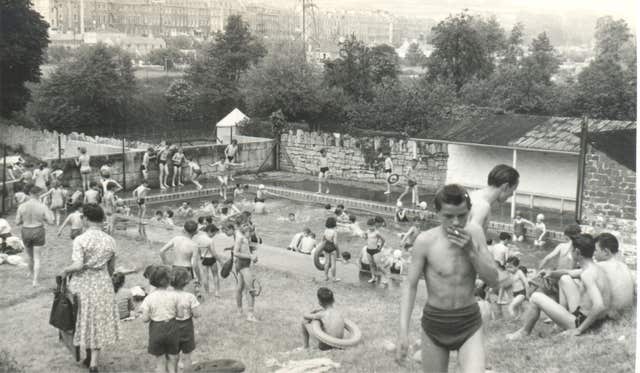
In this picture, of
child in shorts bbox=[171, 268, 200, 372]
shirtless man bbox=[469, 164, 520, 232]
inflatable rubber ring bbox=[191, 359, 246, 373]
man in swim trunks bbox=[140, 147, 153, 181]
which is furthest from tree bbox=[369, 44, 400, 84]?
shirtless man bbox=[469, 164, 520, 232]

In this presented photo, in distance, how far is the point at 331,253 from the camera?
1315cm

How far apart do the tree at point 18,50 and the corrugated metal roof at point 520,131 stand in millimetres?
22937

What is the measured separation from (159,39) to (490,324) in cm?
9365

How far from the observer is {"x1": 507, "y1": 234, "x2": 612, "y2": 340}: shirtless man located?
25.3 feet

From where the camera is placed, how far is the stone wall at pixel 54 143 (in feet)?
94.1

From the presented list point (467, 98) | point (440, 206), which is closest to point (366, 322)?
point (440, 206)

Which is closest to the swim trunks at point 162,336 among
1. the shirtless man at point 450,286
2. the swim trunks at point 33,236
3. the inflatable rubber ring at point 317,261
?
the shirtless man at point 450,286

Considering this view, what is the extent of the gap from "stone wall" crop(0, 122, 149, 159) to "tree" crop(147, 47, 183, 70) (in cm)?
4179

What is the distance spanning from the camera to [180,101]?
55750 millimetres

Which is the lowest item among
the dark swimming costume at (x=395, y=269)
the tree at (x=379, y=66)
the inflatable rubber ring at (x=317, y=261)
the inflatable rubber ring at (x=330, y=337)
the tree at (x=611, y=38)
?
the dark swimming costume at (x=395, y=269)

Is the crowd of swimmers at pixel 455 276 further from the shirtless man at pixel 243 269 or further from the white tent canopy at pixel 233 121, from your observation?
the white tent canopy at pixel 233 121

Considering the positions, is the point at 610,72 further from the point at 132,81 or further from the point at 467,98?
the point at 132,81

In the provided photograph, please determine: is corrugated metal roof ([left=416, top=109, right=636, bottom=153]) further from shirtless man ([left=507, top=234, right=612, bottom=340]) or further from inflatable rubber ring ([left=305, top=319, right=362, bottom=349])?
inflatable rubber ring ([left=305, top=319, right=362, bottom=349])

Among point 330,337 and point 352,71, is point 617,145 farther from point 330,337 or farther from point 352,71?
point 352,71
